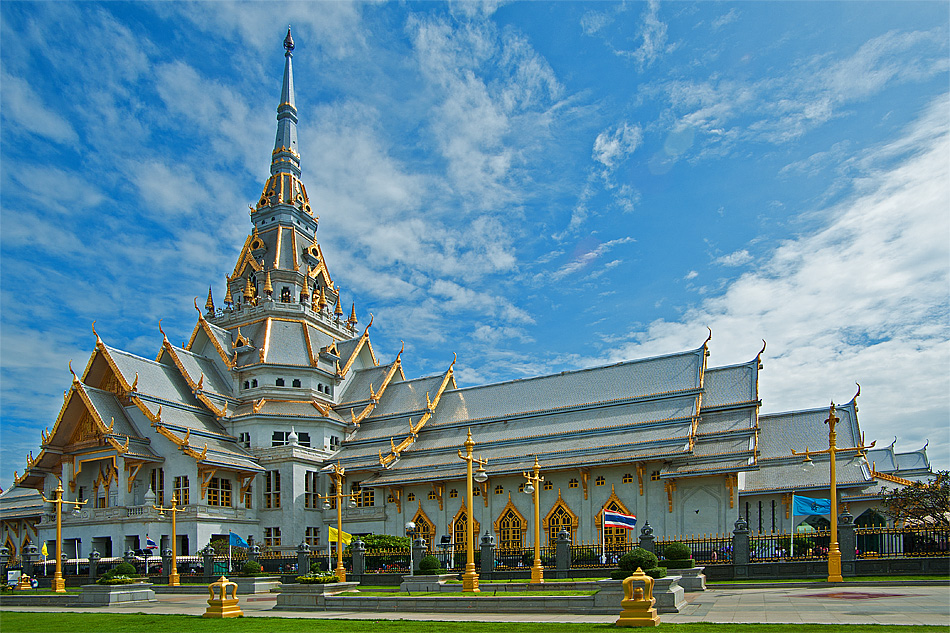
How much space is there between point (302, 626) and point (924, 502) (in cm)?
2710

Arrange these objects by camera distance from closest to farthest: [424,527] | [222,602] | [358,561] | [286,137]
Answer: [222,602] < [358,561] < [424,527] < [286,137]

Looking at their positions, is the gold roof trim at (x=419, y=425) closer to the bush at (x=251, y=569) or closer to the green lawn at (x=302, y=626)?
the bush at (x=251, y=569)

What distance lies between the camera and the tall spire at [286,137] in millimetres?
65188

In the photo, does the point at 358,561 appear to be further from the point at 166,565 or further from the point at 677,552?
the point at 677,552

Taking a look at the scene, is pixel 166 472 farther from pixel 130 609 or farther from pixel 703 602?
pixel 703 602

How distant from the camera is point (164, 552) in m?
40.5

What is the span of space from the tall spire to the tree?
172 ft

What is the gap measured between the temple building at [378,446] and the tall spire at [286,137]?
36.6ft

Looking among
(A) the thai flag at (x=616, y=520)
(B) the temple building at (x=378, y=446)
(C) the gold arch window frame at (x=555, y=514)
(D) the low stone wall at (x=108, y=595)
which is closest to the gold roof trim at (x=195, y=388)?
(B) the temple building at (x=378, y=446)

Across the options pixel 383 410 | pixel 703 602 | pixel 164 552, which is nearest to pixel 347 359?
pixel 383 410

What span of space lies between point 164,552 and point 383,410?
17.2m

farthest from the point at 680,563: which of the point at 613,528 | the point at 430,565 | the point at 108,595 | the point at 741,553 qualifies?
the point at 108,595

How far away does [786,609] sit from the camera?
Answer: 16.7 meters

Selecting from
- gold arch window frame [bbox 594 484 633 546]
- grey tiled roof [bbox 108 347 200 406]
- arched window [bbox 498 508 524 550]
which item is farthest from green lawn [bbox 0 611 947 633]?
grey tiled roof [bbox 108 347 200 406]
